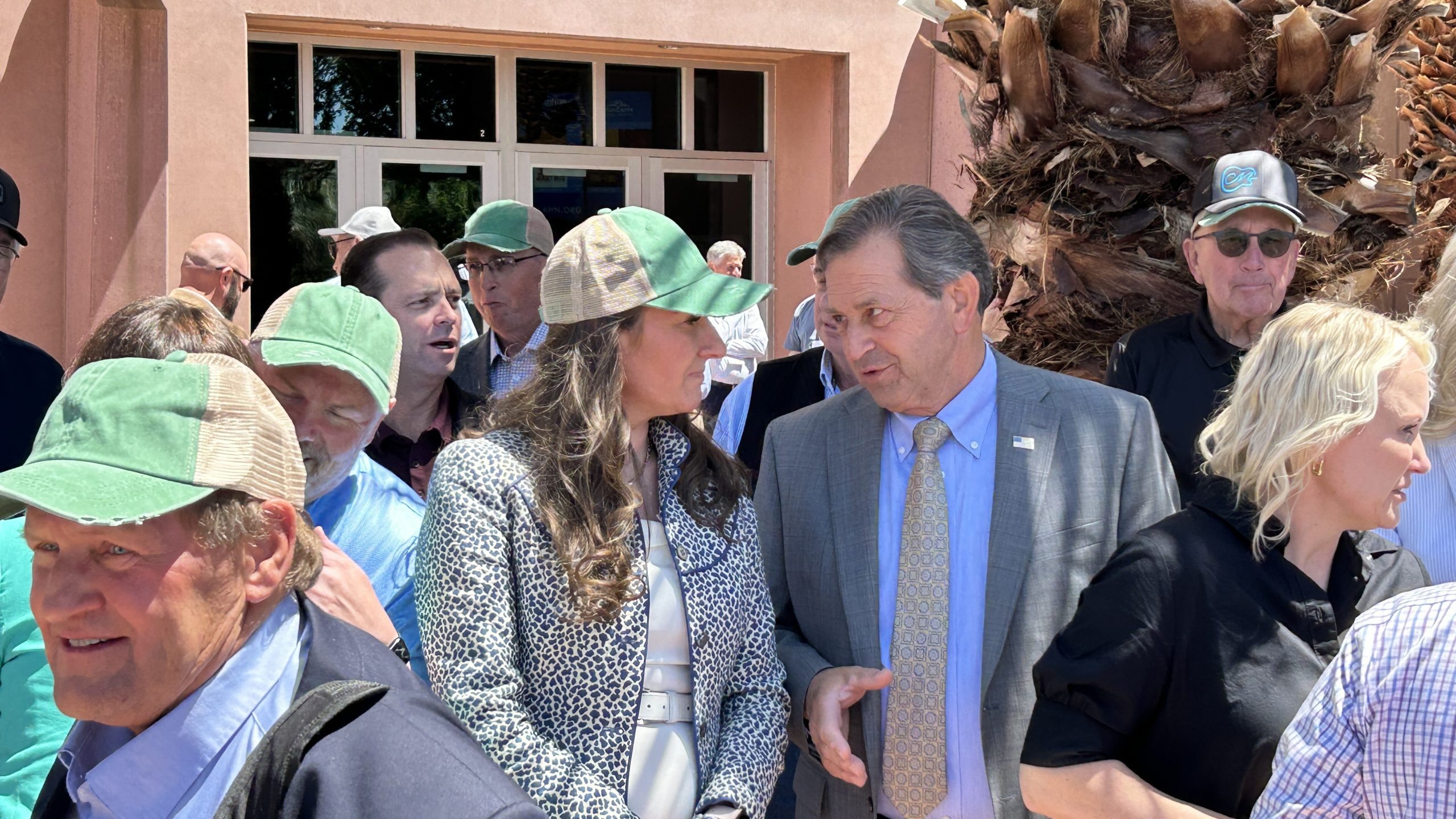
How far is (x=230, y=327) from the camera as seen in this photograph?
2781mm

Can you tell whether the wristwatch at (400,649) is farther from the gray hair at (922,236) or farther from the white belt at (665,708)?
the gray hair at (922,236)

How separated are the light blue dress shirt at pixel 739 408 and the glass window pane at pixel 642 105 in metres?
5.22

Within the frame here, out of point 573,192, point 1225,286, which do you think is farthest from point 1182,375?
point 573,192

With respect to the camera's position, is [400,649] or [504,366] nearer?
[400,649]

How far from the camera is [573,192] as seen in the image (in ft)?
30.5

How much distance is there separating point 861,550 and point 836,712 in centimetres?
38

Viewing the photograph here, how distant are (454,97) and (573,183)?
1016mm

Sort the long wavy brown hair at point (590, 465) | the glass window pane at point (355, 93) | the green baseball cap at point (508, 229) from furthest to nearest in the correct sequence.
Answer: the glass window pane at point (355, 93), the green baseball cap at point (508, 229), the long wavy brown hair at point (590, 465)

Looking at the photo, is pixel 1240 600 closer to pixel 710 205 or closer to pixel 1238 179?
pixel 1238 179

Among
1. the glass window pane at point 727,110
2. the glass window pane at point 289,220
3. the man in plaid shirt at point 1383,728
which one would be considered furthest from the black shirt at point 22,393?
the glass window pane at point 727,110

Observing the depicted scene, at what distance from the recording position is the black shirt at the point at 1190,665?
80.9 inches

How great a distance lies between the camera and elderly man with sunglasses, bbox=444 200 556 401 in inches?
175

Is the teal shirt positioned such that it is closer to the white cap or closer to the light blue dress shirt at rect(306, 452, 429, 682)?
the light blue dress shirt at rect(306, 452, 429, 682)

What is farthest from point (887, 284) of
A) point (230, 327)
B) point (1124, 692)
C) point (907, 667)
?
point (230, 327)
